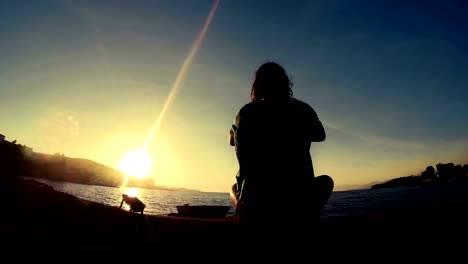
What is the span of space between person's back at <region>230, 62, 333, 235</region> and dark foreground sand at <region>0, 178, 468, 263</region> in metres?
0.14

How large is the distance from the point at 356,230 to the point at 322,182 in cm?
61

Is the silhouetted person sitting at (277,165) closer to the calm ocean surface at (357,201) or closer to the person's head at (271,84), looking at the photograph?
the person's head at (271,84)

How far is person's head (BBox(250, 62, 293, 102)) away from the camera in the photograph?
1.95 m

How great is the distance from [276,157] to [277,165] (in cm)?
6

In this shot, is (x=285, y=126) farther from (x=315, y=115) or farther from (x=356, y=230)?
(x=356, y=230)

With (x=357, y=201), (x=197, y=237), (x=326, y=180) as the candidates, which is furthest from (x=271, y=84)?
(x=357, y=201)

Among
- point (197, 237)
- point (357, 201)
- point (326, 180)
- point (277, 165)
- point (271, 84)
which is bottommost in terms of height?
point (357, 201)

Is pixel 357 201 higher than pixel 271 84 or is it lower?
lower

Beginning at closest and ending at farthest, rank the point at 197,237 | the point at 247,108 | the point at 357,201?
the point at 247,108
the point at 197,237
the point at 357,201

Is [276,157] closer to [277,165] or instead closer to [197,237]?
[277,165]

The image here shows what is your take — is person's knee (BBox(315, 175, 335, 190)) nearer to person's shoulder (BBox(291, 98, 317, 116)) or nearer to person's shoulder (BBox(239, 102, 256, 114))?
person's shoulder (BBox(291, 98, 317, 116))

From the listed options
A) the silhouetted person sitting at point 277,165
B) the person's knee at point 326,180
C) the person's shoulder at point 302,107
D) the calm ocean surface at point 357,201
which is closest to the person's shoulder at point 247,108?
the silhouetted person sitting at point 277,165

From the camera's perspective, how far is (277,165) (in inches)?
65.7

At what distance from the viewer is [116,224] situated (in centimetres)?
224
